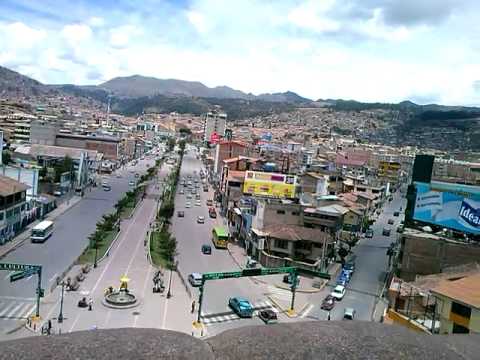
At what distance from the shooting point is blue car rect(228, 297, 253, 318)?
868 inches

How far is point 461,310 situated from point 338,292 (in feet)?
34.5

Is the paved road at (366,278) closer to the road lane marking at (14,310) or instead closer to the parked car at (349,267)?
the parked car at (349,267)

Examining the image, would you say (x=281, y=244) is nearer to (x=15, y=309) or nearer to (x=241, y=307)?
(x=241, y=307)

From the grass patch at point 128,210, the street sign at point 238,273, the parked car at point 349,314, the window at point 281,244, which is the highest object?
the street sign at point 238,273

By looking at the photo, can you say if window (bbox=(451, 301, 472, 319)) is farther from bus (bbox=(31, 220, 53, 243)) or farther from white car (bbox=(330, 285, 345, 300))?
bus (bbox=(31, 220, 53, 243))

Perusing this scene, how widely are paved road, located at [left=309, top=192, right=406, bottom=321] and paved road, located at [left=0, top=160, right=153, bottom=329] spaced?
12.8 meters

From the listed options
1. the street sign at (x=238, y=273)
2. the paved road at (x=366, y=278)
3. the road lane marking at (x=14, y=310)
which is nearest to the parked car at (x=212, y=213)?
the paved road at (x=366, y=278)

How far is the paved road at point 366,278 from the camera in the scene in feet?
80.5

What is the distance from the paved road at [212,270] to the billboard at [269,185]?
445cm

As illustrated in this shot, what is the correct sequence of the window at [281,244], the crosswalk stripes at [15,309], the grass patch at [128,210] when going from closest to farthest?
the crosswalk stripes at [15,309]
the window at [281,244]
the grass patch at [128,210]

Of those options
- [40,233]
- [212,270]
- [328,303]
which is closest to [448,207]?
[328,303]

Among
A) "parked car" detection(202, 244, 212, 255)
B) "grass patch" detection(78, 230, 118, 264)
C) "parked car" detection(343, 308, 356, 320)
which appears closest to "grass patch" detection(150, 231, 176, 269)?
"parked car" detection(202, 244, 212, 255)

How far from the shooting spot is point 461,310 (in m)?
16.8

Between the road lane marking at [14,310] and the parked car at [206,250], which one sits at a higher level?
the road lane marking at [14,310]
